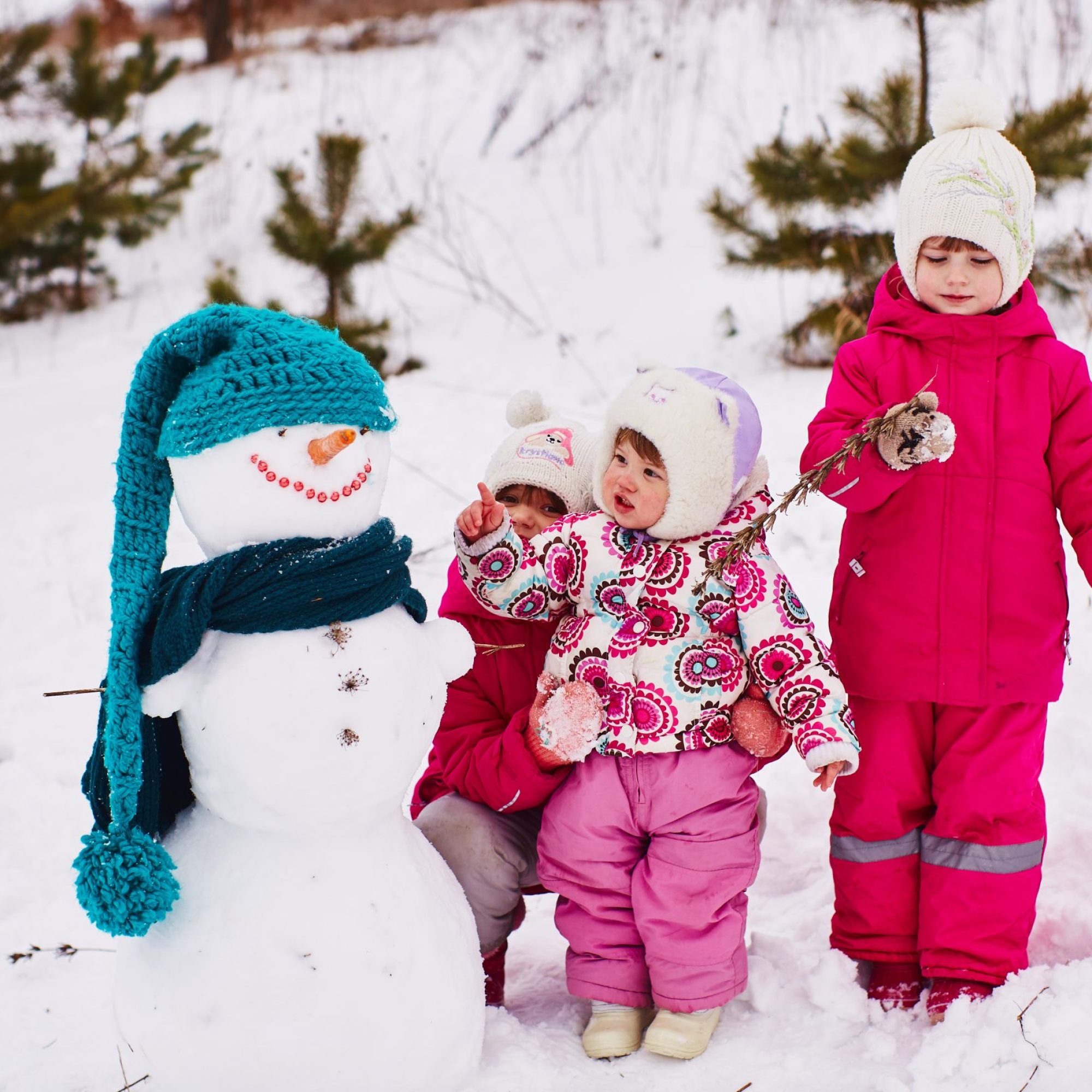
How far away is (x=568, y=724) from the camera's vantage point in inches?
85.5

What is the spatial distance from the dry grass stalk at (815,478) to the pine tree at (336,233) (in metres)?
3.49

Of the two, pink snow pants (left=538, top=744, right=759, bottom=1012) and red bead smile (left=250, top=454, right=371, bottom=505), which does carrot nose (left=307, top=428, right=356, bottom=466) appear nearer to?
red bead smile (left=250, top=454, right=371, bottom=505)

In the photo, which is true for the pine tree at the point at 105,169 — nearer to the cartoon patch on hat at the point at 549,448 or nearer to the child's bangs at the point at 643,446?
the cartoon patch on hat at the point at 549,448

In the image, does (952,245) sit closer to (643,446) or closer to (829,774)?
(643,446)

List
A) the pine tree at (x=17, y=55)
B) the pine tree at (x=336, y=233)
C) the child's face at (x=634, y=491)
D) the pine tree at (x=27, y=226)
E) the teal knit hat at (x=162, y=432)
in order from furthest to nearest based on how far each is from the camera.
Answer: the pine tree at (x=17, y=55), the pine tree at (x=27, y=226), the pine tree at (x=336, y=233), the child's face at (x=634, y=491), the teal knit hat at (x=162, y=432)

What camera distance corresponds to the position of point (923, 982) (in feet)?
8.04

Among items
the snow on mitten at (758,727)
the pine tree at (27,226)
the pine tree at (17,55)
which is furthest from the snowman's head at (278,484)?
the pine tree at (17,55)

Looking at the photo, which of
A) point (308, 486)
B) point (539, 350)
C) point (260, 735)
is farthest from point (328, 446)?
point (539, 350)

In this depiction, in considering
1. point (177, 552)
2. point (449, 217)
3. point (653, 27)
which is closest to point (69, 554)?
point (177, 552)

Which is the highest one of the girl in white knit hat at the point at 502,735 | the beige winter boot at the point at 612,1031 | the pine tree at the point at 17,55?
the pine tree at the point at 17,55

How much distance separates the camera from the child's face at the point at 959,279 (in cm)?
230

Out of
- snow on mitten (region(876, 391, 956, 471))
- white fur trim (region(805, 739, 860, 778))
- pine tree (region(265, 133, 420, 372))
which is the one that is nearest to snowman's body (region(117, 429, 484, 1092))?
white fur trim (region(805, 739, 860, 778))

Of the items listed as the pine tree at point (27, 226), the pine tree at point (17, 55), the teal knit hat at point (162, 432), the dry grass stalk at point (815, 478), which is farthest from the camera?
the pine tree at point (17, 55)

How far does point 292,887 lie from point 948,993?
1309 mm
